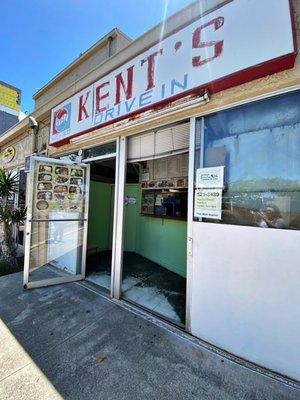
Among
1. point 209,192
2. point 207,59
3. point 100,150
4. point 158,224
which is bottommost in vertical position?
point 158,224

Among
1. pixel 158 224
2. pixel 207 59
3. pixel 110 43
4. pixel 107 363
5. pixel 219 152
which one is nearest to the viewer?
pixel 107 363

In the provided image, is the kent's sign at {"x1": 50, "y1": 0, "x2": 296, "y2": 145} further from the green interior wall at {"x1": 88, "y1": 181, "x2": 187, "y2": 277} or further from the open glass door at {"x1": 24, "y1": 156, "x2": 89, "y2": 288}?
the green interior wall at {"x1": 88, "y1": 181, "x2": 187, "y2": 277}

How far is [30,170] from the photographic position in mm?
3529

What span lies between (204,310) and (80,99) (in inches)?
145

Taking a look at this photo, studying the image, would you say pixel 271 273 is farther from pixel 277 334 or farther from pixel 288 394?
pixel 288 394

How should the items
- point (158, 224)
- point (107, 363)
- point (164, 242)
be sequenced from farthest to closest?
point (158, 224) < point (164, 242) < point (107, 363)

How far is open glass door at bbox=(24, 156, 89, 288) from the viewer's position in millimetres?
3670

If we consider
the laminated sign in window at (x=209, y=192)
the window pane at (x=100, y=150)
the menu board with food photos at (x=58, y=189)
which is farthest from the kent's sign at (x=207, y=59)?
the menu board with food photos at (x=58, y=189)

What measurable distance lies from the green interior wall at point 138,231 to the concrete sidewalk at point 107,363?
212 centimetres

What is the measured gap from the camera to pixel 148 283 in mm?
3857

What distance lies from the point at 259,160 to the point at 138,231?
14.0ft

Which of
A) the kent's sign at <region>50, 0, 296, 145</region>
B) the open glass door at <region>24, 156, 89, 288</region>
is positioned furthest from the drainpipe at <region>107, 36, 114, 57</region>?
the open glass door at <region>24, 156, 89, 288</region>

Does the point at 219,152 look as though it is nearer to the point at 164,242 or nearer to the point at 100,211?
the point at 164,242

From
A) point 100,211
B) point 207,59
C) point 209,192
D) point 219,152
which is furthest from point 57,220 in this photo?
point 207,59
